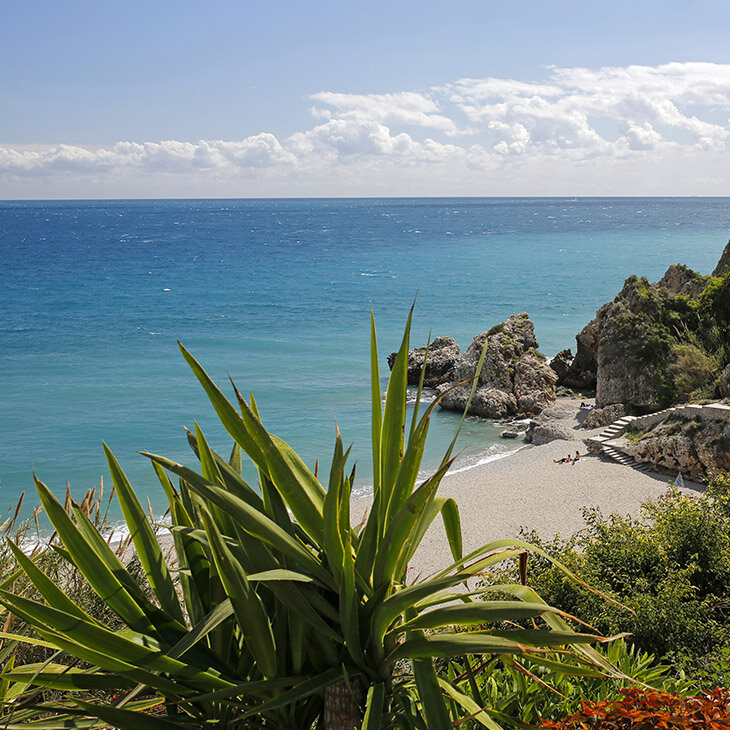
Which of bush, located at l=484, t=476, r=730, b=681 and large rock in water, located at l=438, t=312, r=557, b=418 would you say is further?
large rock in water, located at l=438, t=312, r=557, b=418

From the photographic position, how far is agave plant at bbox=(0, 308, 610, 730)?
2.36 m

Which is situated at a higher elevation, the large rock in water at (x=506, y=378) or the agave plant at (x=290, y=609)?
the agave plant at (x=290, y=609)

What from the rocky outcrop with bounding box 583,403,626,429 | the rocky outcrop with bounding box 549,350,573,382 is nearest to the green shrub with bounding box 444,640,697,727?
the rocky outcrop with bounding box 583,403,626,429

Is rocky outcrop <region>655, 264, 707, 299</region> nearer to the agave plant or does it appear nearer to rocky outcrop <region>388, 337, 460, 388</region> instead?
rocky outcrop <region>388, 337, 460, 388</region>

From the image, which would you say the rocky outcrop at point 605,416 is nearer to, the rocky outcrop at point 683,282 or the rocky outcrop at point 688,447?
the rocky outcrop at point 688,447

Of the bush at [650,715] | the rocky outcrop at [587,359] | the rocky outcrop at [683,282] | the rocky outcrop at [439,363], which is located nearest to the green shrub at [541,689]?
the bush at [650,715]

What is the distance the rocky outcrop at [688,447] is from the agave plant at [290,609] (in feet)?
60.4

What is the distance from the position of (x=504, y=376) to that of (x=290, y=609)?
97.1 feet

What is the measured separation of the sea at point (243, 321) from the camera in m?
27.2

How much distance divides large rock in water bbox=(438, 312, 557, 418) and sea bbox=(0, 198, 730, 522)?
107 centimetres

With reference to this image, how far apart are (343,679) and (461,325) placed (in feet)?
167

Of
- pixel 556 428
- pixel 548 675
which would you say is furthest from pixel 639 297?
pixel 548 675

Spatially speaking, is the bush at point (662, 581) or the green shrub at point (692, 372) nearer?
the bush at point (662, 581)

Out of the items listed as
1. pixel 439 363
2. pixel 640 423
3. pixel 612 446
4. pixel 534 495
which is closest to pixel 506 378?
pixel 439 363
